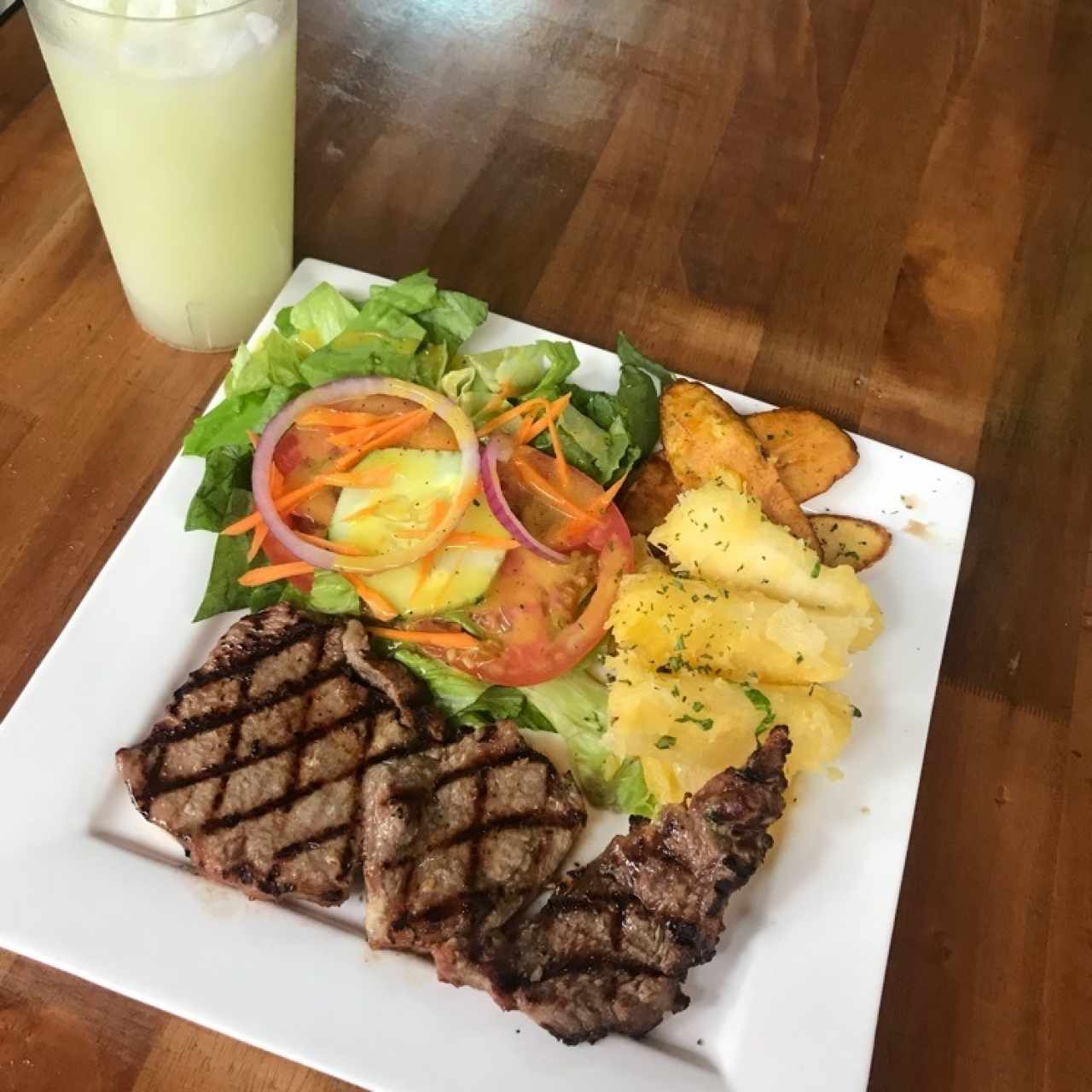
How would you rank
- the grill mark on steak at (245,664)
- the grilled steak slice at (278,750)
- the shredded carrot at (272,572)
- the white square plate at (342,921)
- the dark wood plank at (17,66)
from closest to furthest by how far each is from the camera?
1. the white square plate at (342,921)
2. the grilled steak slice at (278,750)
3. the grill mark on steak at (245,664)
4. the shredded carrot at (272,572)
5. the dark wood plank at (17,66)

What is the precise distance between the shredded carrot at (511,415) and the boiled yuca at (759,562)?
37cm

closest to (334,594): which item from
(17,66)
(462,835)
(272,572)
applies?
(272,572)

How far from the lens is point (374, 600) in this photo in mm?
1750

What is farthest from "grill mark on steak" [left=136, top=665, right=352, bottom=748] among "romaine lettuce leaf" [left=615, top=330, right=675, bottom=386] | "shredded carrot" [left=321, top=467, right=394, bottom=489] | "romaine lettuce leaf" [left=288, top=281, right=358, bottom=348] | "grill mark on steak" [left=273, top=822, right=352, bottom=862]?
"romaine lettuce leaf" [left=615, top=330, right=675, bottom=386]

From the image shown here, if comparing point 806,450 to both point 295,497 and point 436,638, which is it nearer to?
point 436,638

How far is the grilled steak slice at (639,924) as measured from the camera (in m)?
1.44

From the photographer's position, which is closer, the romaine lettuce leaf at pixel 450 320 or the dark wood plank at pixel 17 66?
the romaine lettuce leaf at pixel 450 320

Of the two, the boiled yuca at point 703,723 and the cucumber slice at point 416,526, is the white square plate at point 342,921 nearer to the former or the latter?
the boiled yuca at point 703,723

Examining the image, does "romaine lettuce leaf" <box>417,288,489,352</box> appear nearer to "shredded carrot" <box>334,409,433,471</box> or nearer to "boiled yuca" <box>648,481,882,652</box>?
"shredded carrot" <box>334,409,433,471</box>

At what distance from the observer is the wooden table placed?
1.70 meters

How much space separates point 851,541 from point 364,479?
89 centimetres

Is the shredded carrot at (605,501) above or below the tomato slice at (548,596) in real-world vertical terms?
above

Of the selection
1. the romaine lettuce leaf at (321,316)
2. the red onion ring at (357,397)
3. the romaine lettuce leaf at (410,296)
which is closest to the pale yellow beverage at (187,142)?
the romaine lettuce leaf at (321,316)

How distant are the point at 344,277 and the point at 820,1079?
1.65 meters
